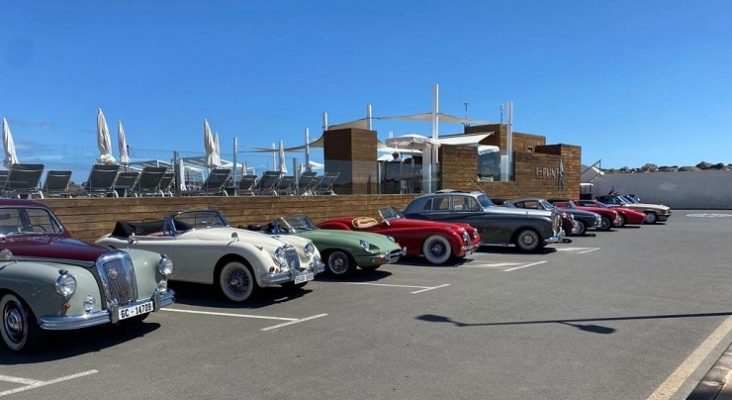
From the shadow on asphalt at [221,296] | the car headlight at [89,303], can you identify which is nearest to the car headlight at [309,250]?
the shadow on asphalt at [221,296]

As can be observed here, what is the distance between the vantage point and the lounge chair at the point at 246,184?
14688mm

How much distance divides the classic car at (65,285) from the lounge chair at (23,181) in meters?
4.32

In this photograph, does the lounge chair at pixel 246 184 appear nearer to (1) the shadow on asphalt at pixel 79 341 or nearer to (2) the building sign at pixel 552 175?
(1) the shadow on asphalt at pixel 79 341

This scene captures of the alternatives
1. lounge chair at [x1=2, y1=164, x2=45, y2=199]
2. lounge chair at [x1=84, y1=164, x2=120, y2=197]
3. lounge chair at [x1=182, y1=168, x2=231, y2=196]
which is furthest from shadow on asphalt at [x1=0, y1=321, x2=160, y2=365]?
lounge chair at [x1=182, y1=168, x2=231, y2=196]

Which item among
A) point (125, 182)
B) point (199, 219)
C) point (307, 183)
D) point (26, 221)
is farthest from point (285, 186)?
point (26, 221)

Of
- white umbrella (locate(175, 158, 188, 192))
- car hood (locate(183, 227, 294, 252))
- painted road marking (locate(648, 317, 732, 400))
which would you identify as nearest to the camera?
painted road marking (locate(648, 317, 732, 400))

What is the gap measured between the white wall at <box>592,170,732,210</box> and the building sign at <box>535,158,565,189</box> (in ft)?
52.8

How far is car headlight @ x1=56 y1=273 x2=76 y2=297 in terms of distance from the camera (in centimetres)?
531

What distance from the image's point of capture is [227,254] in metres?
7.89

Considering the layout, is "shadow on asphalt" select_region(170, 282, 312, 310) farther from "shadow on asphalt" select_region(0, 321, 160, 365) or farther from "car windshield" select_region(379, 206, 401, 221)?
"car windshield" select_region(379, 206, 401, 221)

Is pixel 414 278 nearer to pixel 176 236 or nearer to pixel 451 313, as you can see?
pixel 451 313

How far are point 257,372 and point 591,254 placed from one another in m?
11.2

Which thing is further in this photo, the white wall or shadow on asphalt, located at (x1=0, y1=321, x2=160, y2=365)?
the white wall

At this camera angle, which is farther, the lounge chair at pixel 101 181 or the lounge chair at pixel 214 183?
the lounge chair at pixel 214 183
